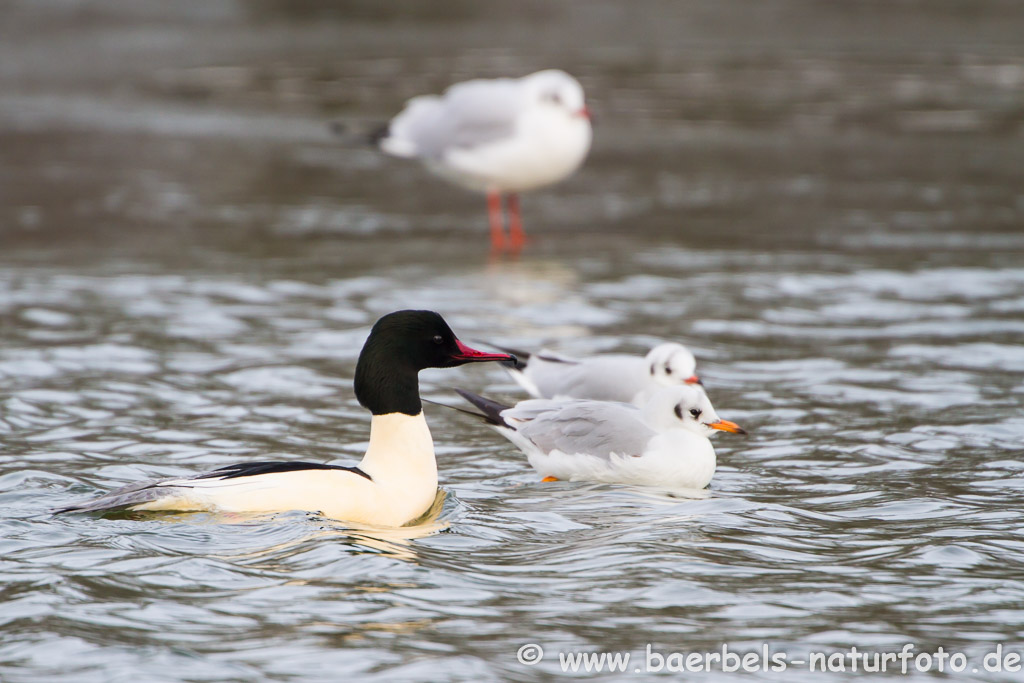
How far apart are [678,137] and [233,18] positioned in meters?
11.7

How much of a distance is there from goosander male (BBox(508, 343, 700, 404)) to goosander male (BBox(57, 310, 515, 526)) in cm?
143

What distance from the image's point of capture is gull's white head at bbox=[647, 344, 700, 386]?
7590 mm

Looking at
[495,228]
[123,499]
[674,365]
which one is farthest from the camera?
[495,228]

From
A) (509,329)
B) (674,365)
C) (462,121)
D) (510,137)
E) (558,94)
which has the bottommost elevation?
(674,365)

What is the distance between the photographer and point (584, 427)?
7.02m

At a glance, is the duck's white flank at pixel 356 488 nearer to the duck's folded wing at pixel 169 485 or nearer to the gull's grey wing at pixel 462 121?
the duck's folded wing at pixel 169 485

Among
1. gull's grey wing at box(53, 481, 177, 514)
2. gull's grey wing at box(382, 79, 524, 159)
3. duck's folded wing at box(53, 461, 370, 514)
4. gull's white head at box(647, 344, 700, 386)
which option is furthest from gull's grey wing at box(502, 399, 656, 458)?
gull's grey wing at box(382, 79, 524, 159)

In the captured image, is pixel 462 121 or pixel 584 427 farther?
pixel 462 121

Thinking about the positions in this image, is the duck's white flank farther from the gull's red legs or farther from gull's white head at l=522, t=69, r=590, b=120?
gull's white head at l=522, t=69, r=590, b=120

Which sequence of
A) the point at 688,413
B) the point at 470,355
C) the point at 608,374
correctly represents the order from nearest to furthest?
1. the point at 470,355
2. the point at 688,413
3. the point at 608,374

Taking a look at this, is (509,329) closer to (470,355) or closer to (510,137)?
(510,137)

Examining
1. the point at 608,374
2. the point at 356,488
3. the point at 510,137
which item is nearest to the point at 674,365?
the point at 608,374

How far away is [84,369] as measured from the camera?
8938 mm

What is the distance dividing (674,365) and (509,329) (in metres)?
2.88
